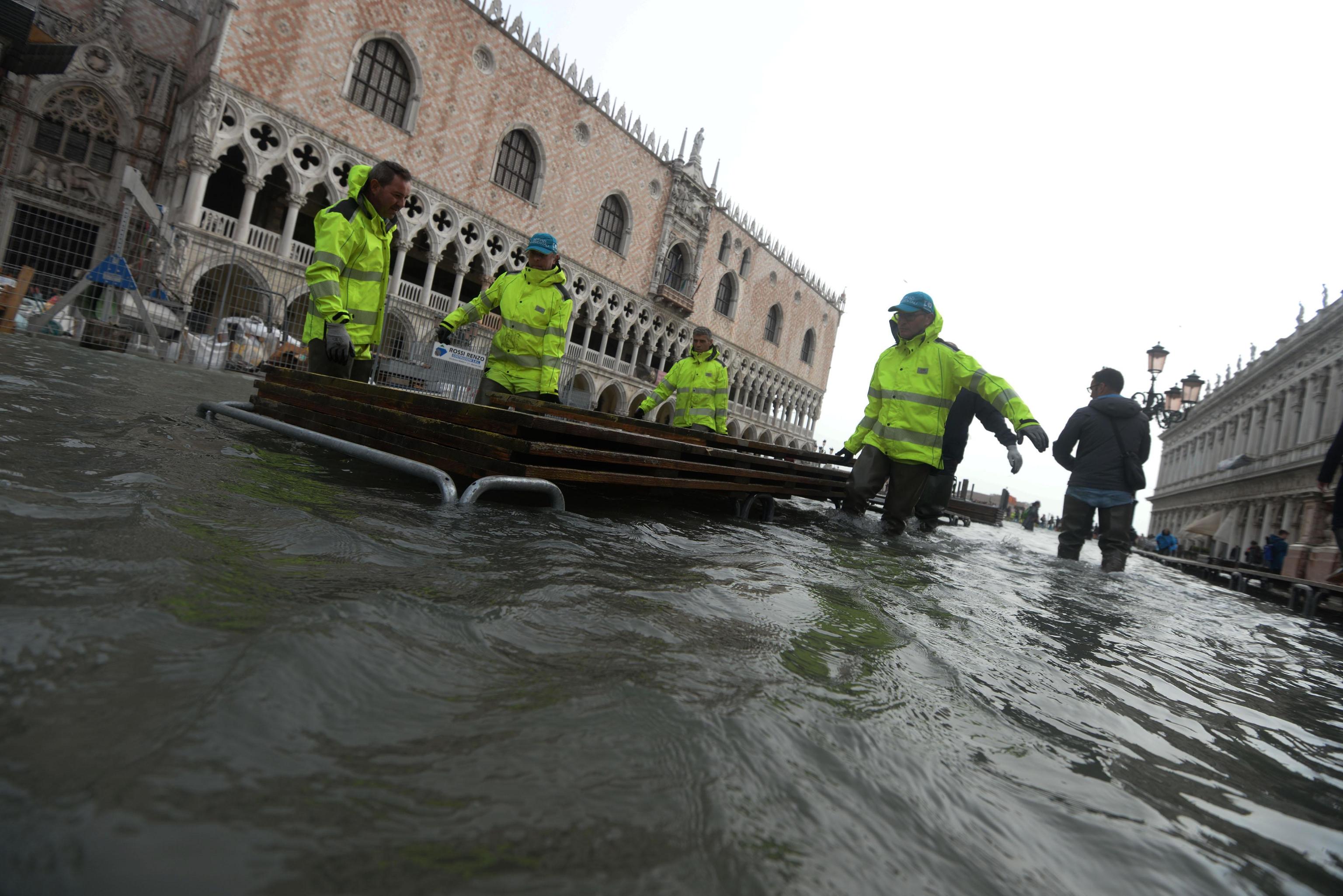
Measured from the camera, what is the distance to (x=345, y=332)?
393 cm

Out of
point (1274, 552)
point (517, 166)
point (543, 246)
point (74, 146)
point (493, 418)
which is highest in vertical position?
point (517, 166)

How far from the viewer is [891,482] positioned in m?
5.34

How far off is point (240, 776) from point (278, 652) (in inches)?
11.9

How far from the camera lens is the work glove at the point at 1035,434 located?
453 cm

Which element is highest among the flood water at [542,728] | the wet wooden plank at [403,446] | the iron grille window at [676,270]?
the iron grille window at [676,270]

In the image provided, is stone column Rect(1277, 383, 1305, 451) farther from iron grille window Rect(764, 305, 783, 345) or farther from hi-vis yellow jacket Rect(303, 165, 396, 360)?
hi-vis yellow jacket Rect(303, 165, 396, 360)

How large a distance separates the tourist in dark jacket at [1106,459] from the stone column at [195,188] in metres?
17.4

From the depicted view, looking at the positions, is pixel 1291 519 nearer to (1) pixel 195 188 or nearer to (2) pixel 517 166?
(2) pixel 517 166

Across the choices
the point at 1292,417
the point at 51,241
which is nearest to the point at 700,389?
the point at 51,241

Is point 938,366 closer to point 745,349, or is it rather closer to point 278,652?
point 278,652

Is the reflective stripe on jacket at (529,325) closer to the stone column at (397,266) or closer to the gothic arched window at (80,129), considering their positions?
the stone column at (397,266)

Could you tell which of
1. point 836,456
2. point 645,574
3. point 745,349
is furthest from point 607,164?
point 645,574

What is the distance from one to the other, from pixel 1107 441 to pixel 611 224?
22.2 m

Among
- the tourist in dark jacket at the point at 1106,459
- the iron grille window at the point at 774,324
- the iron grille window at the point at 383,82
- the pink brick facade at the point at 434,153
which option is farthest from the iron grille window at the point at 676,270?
the tourist in dark jacket at the point at 1106,459
